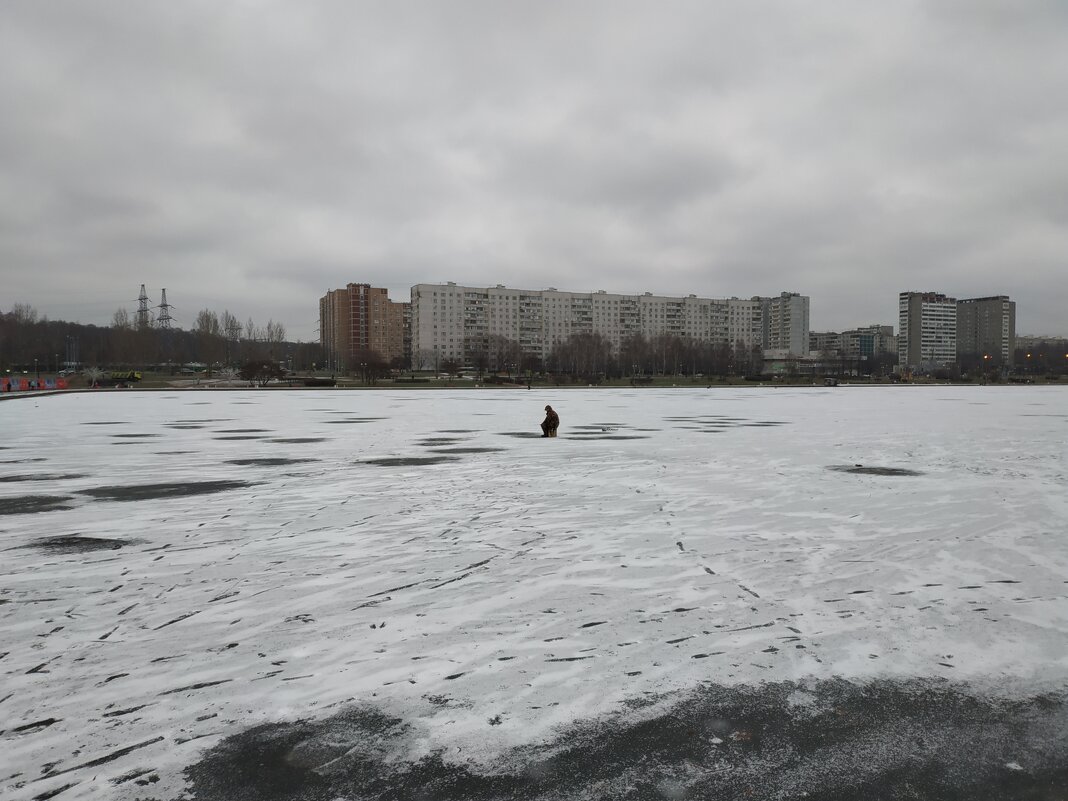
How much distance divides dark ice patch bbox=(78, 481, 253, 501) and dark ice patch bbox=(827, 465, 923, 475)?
34.5ft

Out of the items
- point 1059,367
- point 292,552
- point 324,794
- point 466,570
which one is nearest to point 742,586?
point 466,570

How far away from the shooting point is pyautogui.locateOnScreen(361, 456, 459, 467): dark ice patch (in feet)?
43.1

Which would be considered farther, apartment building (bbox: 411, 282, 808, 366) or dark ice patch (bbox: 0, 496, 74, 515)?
apartment building (bbox: 411, 282, 808, 366)

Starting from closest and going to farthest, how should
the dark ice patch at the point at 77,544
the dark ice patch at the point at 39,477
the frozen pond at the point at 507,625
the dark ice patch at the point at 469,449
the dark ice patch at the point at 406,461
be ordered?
the frozen pond at the point at 507,625
the dark ice patch at the point at 77,544
the dark ice patch at the point at 39,477
the dark ice patch at the point at 406,461
the dark ice patch at the point at 469,449

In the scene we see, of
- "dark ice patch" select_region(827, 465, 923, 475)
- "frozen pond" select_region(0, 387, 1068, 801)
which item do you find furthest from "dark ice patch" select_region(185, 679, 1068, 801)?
"dark ice patch" select_region(827, 465, 923, 475)

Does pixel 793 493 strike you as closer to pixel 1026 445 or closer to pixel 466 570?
pixel 466 570

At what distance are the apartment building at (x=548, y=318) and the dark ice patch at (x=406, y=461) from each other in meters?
135

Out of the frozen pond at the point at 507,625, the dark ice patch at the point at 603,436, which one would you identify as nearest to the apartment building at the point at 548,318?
the dark ice patch at the point at 603,436

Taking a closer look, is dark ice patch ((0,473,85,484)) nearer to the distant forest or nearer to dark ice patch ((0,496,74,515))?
dark ice patch ((0,496,74,515))

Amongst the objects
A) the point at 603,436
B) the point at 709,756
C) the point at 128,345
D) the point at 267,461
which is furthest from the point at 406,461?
the point at 128,345

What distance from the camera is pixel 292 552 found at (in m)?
6.92

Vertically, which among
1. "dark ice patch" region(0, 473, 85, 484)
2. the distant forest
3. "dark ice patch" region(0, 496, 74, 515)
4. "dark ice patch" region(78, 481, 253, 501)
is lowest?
"dark ice patch" region(0, 496, 74, 515)

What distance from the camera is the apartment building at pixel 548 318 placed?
163 metres

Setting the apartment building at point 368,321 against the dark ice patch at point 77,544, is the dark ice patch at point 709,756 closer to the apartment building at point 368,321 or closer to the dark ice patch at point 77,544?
the dark ice patch at point 77,544
